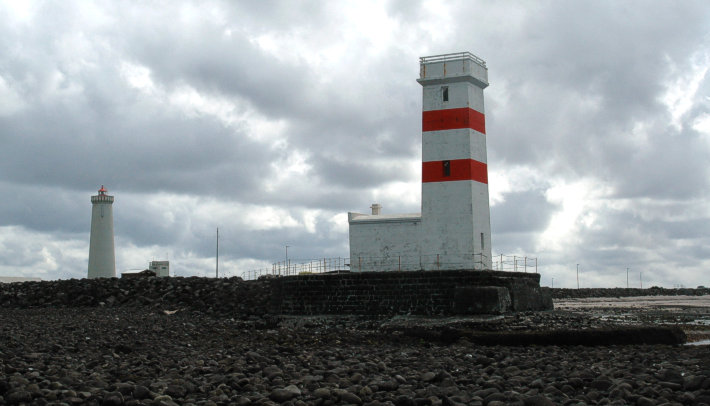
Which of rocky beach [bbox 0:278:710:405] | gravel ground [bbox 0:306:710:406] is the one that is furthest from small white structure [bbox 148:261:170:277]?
gravel ground [bbox 0:306:710:406]

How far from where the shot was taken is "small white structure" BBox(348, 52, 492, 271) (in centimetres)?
1950

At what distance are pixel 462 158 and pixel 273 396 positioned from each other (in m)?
13.7

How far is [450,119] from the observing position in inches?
773

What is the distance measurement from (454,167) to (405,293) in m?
3.92

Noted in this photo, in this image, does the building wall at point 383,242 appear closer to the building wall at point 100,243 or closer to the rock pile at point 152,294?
the rock pile at point 152,294

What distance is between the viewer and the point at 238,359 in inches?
368

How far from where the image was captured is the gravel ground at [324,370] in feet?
21.1

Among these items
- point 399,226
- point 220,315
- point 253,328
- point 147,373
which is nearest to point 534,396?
point 147,373

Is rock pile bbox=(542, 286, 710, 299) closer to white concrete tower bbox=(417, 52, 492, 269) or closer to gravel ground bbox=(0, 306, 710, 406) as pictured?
white concrete tower bbox=(417, 52, 492, 269)

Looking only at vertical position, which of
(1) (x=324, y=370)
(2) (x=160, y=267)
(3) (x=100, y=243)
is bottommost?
(1) (x=324, y=370)

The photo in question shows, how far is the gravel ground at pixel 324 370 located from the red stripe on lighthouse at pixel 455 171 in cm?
649

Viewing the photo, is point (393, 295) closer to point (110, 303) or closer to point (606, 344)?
point (606, 344)

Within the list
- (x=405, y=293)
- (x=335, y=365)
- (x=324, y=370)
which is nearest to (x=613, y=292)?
(x=405, y=293)

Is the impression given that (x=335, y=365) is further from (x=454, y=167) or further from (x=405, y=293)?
(x=454, y=167)
